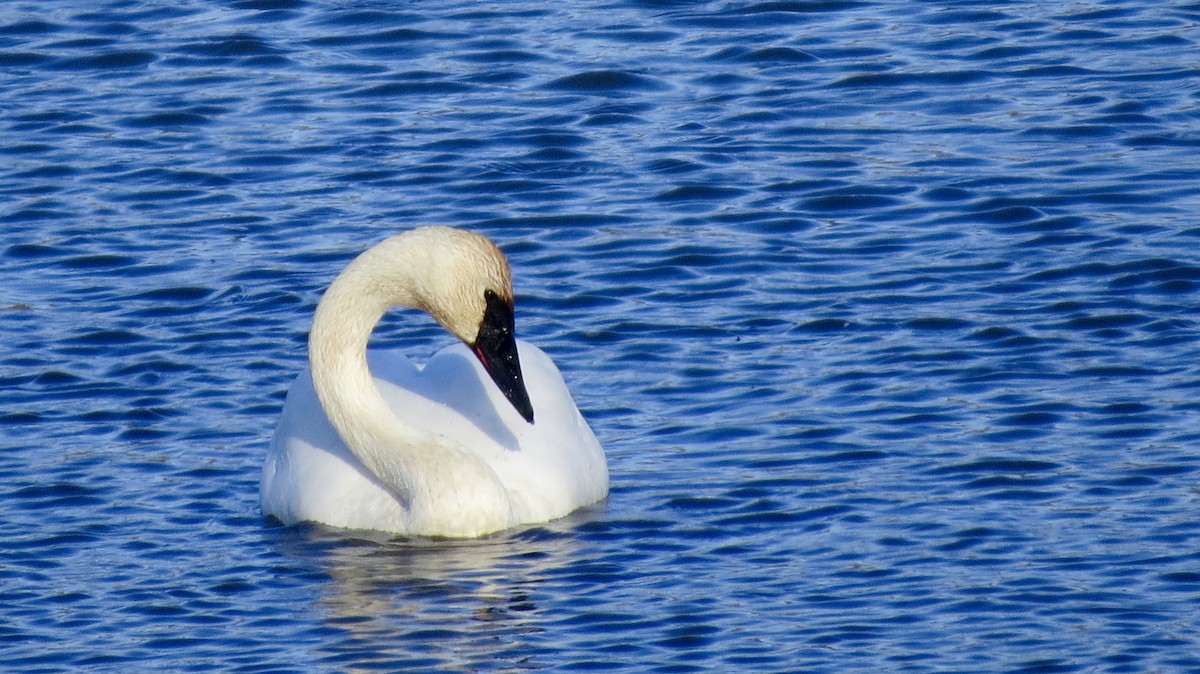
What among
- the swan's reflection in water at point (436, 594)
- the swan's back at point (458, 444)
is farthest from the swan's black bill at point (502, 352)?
the swan's reflection in water at point (436, 594)

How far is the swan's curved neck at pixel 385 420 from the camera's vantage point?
33.4 feet

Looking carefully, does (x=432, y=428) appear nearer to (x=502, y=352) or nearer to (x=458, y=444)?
(x=458, y=444)

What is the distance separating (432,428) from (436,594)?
1.20 meters

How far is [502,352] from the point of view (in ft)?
33.5

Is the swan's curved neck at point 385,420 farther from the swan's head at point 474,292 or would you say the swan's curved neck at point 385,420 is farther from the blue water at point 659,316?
the blue water at point 659,316

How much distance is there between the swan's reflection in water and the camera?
884 centimetres

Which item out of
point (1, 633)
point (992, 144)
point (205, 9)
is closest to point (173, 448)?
point (1, 633)

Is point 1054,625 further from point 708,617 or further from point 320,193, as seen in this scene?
point 320,193

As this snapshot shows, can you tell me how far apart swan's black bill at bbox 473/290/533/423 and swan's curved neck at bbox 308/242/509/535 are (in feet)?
0.98

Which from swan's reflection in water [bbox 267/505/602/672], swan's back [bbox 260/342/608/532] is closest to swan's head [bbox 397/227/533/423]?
swan's back [bbox 260/342/608/532]

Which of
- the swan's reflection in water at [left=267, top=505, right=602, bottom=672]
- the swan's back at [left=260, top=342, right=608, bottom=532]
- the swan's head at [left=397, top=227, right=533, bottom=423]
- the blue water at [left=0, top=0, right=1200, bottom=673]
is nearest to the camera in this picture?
the swan's reflection in water at [left=267, top=505, right=602, bottom=672]

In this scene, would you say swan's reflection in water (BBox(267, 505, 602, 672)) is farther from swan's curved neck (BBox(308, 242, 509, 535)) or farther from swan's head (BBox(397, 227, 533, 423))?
swan's head (BBox(397, 227, 533, 423))

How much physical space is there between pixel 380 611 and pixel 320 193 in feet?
17.8

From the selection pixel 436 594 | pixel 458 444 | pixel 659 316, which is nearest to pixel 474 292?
pixel 458 444
